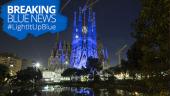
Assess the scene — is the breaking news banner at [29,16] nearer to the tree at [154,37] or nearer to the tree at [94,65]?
the tree at [154,37]

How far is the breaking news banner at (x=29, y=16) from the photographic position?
14.5 meters

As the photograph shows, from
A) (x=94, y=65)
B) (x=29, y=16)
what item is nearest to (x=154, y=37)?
(x=29, y=16)

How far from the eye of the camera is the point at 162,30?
13.3 m

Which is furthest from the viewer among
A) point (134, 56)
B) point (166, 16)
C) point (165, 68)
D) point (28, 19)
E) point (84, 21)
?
point (84, 21)

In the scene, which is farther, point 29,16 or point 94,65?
point 94,65

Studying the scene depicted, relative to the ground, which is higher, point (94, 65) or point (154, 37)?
point (94, 65)

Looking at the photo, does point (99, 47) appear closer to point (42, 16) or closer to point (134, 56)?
point (134, 56)

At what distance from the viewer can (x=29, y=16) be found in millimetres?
14438

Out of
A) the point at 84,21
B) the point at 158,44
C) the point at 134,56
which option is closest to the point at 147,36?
the point at 158,44

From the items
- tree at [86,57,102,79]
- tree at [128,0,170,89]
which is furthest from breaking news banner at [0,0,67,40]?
tree at [86,57,102,79]

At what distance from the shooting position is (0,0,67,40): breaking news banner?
1447 cm

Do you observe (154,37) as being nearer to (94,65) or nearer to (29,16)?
(29,16)

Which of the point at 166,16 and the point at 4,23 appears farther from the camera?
the point at 4,23

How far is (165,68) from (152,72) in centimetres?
80
